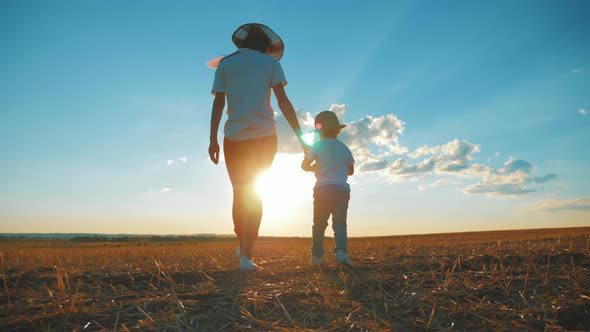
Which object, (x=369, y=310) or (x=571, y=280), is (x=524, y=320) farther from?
(x=571, y=280)

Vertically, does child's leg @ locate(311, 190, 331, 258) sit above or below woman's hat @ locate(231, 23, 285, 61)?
below

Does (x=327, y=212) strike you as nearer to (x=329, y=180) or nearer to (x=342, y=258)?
(x=329, y=180)

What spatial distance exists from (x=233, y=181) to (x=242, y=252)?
95 centimetres

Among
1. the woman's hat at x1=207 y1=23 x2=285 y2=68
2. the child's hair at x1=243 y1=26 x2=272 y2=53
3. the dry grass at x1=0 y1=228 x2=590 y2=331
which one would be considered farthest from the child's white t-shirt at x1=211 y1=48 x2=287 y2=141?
the dry grass at x1=0 y1=228 x2=590 y2=331

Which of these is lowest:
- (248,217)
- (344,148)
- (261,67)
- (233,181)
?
(248,217)

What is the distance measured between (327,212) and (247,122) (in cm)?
210

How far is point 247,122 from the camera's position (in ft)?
16.2

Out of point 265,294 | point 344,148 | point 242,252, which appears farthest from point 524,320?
point 344,148

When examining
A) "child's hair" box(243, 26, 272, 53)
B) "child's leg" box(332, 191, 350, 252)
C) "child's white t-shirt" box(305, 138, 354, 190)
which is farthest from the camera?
"child's white t-shirt" box(305, 138, 354, 190)

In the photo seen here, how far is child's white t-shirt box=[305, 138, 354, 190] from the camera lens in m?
6.12

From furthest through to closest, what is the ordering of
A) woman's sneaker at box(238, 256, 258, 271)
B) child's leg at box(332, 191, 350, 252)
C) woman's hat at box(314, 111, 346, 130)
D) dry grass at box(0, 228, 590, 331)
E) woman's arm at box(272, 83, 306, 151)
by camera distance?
woman's hat at box(314, 111, 346, 130)
child's leg at box(332, 191, 350, 252)
woman's arm at box(272, 83, 306, 151)
woman's sneaker at box(238, 256, 258, 271)
dry grass at box(0, 228, 590, 331)

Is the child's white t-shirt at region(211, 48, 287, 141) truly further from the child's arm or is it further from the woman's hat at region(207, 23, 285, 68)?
the child's arm

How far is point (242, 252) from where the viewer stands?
4.69 metres

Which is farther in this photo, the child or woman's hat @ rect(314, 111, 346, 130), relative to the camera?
woman's hat @ rect(314, 111, 346, 130)
